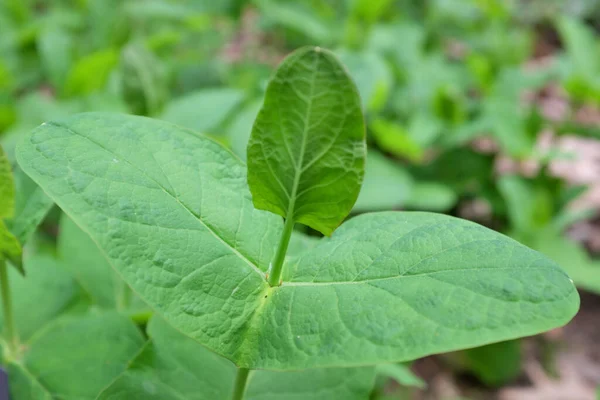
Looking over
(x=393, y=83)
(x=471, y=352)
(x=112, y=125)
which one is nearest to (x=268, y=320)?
(x=112, y=125)

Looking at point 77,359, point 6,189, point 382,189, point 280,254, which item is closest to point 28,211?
point 6,189

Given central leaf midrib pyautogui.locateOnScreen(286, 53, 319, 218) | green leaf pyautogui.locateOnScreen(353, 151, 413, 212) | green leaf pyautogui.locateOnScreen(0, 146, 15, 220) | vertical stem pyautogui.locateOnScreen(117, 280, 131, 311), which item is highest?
central leaf midrib pyautogui.locateOnScreen(286, 53, 319, 218)

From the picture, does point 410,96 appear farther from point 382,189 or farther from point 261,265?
point 261,265

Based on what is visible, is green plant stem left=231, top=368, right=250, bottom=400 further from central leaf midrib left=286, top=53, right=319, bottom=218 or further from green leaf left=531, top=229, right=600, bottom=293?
green leaf left=531, top=229, right=600, bottom=293

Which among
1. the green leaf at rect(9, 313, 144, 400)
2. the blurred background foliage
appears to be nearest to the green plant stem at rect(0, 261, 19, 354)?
the green leaf at rect(9, 313, 144, 400)

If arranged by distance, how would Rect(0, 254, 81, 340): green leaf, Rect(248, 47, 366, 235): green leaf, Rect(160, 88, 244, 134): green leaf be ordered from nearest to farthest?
Rect(248, 47, 366, 235): green leaf, Rect(0, 254, 81, 340): green leaf, Rect(160, 88, 244, 134): green leaf

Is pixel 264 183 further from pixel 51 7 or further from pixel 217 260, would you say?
pixel 51 7
